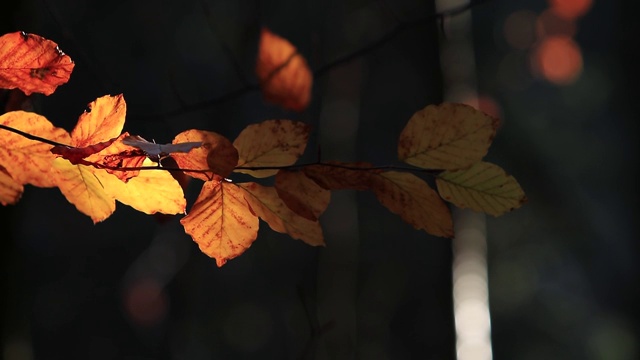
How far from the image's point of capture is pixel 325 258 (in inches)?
93.2

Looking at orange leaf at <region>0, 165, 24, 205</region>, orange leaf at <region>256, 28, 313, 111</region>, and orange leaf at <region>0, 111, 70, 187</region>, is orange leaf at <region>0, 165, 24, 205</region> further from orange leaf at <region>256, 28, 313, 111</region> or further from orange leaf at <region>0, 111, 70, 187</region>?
orange leaf at <region>256, 28, 313, 111</region>

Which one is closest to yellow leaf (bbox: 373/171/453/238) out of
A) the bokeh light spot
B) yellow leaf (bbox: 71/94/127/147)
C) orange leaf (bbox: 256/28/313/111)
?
yellow leaf (bbox: 71/94/127/147)

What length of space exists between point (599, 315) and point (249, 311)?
1.45 metres

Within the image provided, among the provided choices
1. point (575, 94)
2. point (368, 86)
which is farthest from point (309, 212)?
point (575, 94)

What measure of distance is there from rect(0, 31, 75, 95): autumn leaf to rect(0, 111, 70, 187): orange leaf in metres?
0.02

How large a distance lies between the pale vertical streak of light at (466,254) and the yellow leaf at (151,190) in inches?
90.8

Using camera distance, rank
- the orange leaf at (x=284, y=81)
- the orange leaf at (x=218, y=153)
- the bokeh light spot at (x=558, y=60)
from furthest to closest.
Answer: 1. the bokeh light spot at (x=558, y=60)
2. the orange leaf at (x=284, y=81)
3. the orange leaf at (x=218, y=153)

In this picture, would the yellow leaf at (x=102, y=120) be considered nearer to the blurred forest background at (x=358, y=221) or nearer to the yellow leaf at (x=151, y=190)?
the yellow leaf at (x=151, y=190)

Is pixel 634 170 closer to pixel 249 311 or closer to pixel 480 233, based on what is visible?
pixel 480 233

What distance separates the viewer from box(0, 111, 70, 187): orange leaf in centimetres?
29

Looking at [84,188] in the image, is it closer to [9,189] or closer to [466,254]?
[9,189]

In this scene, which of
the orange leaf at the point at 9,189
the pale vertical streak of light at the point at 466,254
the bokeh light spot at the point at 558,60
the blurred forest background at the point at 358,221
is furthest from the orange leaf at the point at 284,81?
the bokeh light spot at the point at 558,60

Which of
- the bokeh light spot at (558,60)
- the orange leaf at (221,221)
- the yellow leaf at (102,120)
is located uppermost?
the bokeh light spot at (558,60)

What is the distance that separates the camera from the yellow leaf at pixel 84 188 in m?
0.29
